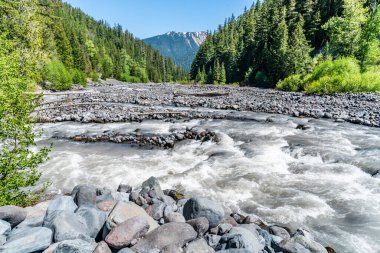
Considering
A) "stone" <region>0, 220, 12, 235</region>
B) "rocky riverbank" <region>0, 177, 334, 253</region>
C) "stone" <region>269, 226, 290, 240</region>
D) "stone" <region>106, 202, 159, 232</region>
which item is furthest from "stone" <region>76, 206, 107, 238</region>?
"stone" <region>269, 226, 290, 240</region>

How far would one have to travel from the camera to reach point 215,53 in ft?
338

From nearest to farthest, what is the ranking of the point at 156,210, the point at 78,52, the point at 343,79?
the point at 156,210 → the point at 343,79 → the point at 78,52

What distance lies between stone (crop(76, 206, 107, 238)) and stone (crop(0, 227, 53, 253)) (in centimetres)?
76

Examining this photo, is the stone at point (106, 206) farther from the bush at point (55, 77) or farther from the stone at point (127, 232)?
the bush at point (55, 77)

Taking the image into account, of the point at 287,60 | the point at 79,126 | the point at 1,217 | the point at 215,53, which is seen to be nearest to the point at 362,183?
the point at 1,217

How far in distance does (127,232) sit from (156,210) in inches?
60.8

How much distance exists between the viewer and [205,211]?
5.71 m

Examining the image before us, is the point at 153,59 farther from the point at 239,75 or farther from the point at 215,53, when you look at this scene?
the point at 239,75

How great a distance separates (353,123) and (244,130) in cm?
831

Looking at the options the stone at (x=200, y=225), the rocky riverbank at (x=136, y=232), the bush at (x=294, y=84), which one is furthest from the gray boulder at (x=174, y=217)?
the bush at (x=294, y=84)

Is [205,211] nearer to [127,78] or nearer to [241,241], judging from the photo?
[241,241]

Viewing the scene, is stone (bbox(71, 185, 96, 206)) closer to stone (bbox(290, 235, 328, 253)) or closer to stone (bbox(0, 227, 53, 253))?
stone (bbox(0, 227, 53, 253))

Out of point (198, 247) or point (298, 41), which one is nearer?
point (198, 247)

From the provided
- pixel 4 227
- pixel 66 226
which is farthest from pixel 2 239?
pixel 66 226
